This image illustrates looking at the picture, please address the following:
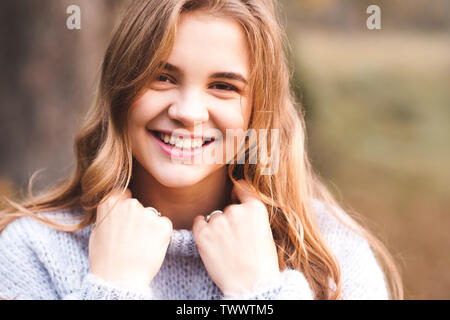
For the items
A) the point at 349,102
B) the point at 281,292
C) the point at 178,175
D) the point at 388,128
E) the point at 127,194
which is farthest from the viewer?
the point at 349,102

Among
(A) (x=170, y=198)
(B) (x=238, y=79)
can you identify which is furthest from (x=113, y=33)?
(A) (x=170, y=198)

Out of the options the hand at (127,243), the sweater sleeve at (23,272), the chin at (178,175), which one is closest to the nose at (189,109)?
the chin at (178,175)

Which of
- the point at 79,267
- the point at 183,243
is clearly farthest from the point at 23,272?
the point at 183,243

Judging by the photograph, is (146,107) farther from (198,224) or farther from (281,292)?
(281,292)

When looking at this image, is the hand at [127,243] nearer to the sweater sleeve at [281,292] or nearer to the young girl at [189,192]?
the young girl at [189,192]

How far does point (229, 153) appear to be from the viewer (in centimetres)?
140

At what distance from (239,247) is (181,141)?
30 cm

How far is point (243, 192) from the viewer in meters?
1.46

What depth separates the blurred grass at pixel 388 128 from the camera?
3686 millimetres

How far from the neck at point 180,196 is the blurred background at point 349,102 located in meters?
0.33

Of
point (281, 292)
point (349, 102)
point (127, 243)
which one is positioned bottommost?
point (281, 292)

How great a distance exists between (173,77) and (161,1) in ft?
0.63

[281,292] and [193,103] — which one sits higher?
[193,103]
